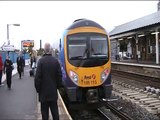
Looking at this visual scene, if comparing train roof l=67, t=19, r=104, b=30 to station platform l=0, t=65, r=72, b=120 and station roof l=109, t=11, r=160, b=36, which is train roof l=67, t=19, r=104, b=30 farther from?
station roof l=109, t=11, r=160, b=36

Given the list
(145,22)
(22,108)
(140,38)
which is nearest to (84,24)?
(22,108)

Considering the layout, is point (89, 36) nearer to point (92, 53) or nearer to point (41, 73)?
point (92, 53)

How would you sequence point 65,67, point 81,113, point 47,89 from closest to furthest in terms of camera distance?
1. point 47,89
2. point 65,67
3. point 81,113

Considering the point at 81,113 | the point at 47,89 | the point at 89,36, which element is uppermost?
the point at 89,36

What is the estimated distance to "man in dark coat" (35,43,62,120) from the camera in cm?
674

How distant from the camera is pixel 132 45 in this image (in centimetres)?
5034

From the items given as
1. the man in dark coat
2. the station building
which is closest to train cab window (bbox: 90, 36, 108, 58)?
the man in dark coat

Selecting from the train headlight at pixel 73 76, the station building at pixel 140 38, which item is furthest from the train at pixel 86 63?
the station building at pixel 140 38

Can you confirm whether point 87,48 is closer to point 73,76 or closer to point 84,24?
point 84,24

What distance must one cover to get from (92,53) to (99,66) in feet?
1.82

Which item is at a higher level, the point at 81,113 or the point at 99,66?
the point at 99,66

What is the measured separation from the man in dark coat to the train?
3.74 metres

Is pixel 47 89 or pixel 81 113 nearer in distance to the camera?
pixel 47 89

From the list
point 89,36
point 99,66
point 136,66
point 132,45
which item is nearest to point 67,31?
point 89,36
